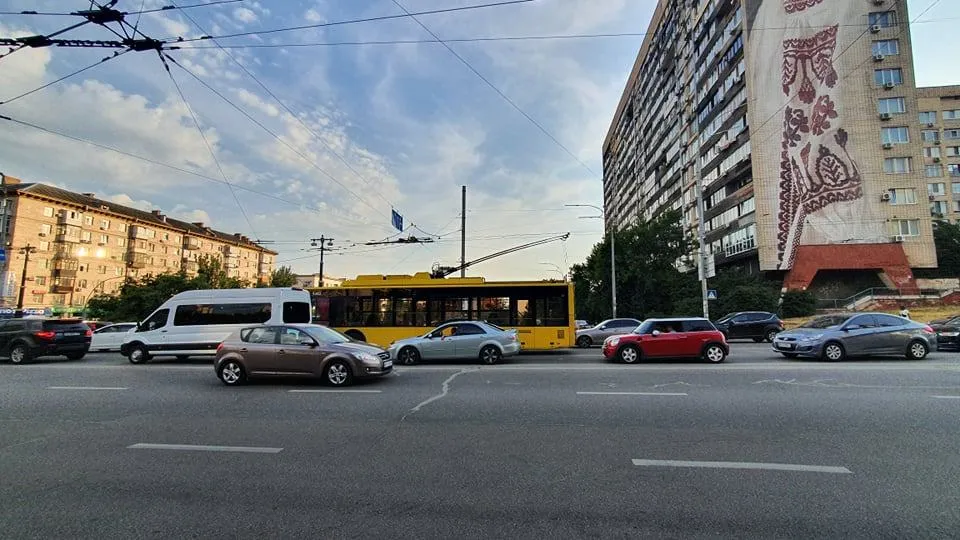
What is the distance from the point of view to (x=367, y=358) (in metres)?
9.79

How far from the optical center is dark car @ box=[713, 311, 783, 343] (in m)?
23.5

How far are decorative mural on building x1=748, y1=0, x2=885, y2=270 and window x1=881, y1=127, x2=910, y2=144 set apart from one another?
2922mm

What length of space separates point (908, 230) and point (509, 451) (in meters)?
50.5

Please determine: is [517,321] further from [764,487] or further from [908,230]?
[908,230]

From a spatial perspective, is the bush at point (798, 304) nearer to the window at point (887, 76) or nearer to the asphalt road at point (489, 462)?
the window at point (887, 76)

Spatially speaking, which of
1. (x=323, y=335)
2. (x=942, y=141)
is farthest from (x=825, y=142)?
(x=942, y=141)

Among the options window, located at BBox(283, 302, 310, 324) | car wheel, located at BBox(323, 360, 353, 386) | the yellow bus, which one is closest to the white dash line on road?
car wheel, located at BBox(323, 360, 353, 386)

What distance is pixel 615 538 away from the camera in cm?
313

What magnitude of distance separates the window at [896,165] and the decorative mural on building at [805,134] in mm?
2394

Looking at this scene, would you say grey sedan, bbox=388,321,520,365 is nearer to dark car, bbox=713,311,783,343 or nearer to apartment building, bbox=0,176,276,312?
dark car, bbox=713,311,783,343

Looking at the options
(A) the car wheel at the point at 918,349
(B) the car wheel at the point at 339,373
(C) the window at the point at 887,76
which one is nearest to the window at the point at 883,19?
(C) the window at the point at 887,76

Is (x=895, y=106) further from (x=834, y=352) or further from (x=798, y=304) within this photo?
(x=834, y=352)

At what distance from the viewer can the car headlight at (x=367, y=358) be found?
970 centimetres

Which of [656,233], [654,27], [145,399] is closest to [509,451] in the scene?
[145,399]
